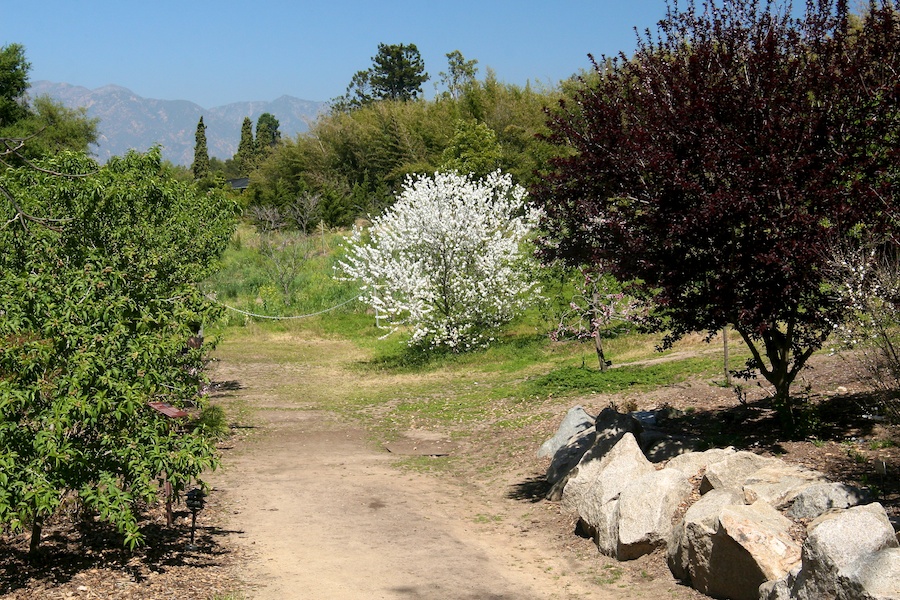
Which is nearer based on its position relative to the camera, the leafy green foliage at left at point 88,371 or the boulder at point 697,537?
the leafy green foliage at left at point 88,371

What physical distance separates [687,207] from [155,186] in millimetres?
6766

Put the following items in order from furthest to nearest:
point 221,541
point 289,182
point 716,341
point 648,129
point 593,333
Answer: point 289,182 < point 716,341 < point 593,333 < point 648,129 < point 221,541

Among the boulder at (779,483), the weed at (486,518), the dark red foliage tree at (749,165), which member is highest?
the dark red foliage tree at (749,165)

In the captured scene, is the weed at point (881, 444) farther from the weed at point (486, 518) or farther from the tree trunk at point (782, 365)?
the weed at point (486, 518)

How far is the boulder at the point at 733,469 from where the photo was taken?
286 inches

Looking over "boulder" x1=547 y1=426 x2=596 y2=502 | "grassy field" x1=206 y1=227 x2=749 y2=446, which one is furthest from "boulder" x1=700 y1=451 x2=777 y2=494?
"grassy field" x1=206 y1=227 x2=749 y2=446

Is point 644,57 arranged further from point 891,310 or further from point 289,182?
point 289,182

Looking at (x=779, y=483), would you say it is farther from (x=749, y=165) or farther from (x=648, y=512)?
(x=749, y=165)

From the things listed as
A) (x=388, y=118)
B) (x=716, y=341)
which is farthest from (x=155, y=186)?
(x=388, y=118)

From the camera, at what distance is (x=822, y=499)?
6.24m

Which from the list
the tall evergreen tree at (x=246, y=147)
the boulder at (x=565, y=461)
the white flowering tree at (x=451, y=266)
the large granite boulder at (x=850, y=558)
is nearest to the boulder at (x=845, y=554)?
the large granite boulder at (x=850, y=558)

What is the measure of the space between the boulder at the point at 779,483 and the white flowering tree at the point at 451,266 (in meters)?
14.2

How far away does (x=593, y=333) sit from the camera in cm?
1565

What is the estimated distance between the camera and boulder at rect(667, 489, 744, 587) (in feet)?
20.5
